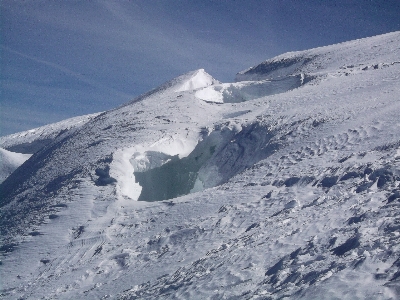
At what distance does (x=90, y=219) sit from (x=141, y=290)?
291 cm

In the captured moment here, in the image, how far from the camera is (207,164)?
9461 millimetres

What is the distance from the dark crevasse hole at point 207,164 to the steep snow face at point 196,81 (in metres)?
5.93

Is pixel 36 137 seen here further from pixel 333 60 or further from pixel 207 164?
pixel 333 60

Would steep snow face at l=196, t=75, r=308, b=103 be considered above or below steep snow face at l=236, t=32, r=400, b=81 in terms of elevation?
below

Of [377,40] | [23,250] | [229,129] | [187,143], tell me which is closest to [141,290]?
[23,250]

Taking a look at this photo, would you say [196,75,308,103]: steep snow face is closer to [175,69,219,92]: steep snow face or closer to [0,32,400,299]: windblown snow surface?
[0,32,400,299]: windblown snow surface

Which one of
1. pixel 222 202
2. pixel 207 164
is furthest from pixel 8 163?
pixel 222 202

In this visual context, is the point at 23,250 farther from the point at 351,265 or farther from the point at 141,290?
the point at 351,265

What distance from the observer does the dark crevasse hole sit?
8.87 meters

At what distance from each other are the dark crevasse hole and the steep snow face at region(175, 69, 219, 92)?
19.5ft

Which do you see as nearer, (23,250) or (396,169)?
(396,169)

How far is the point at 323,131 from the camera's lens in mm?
7859

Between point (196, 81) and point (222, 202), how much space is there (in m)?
11.2

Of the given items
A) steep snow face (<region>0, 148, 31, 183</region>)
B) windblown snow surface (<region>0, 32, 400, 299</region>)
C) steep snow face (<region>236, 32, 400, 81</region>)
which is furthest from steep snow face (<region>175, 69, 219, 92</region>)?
steep snow face (<region>0, 148, 31, 183</region>)
